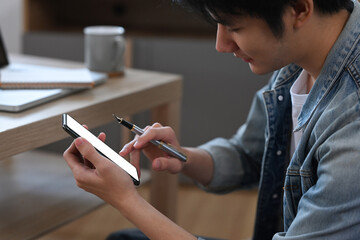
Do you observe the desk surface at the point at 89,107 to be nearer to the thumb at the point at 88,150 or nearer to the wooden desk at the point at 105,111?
the wooden desk at the point at 105,111

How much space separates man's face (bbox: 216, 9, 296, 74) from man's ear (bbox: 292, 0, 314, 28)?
0.01 meters

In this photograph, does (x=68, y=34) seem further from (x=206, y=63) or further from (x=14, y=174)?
(x=14, y=174)

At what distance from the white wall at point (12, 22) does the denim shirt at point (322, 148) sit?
176 cm

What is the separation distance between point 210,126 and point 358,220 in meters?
1.60

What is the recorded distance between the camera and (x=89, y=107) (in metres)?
1.07

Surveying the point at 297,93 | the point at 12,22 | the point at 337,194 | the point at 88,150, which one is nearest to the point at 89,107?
the point at 88,150

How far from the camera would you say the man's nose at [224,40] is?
0.83 metres

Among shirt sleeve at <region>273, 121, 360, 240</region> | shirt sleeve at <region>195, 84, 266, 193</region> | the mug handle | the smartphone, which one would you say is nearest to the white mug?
the mug handle

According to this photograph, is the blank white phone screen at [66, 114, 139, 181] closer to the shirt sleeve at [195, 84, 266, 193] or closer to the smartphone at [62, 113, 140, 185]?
the smartphone at [62, 113, 140, 185]

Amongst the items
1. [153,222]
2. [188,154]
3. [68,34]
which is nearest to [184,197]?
[68,34]

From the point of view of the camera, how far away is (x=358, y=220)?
2.34 feet

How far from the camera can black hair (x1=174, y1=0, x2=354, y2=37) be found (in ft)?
2.41

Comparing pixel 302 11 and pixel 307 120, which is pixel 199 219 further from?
pixel 302 11

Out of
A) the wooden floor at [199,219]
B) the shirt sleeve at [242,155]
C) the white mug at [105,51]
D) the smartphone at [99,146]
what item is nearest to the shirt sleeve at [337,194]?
the smartphone at [99,146]
